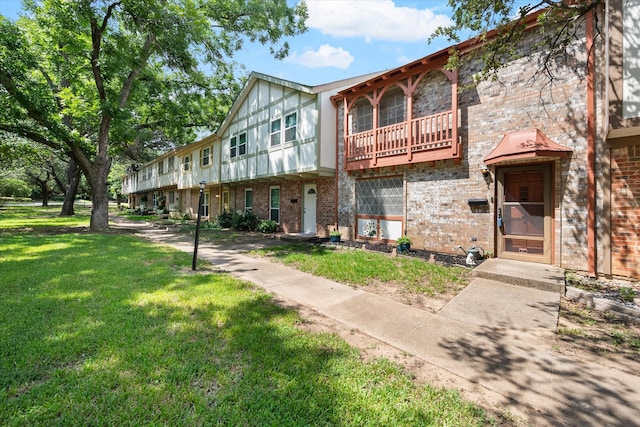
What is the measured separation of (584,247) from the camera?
5914mm

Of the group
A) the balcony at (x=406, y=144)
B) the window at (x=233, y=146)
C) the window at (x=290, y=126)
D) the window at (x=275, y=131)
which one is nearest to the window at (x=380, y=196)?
the balcony at (x=406, y=144)

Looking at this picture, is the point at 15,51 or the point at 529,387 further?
the point at 15,51

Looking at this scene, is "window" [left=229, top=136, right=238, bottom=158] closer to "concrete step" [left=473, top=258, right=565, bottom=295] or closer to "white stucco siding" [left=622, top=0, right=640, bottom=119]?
"concrete step" [left=473, top=258, right=565, bottom=295]

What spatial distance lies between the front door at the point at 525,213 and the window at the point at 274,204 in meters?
9.98

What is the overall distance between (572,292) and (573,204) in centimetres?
232

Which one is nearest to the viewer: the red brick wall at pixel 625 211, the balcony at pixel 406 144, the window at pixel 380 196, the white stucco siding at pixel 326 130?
the red brick wall at pixel 625 211

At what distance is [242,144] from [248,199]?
3.32 metres

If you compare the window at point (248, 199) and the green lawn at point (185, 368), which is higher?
the window at point (248, 199)

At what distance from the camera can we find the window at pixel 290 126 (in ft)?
38.8

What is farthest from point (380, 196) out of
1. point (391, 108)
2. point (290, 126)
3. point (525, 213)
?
point (290, 126)

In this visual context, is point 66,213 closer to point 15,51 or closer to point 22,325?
point 15,51

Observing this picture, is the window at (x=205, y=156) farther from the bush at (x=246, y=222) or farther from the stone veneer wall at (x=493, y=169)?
the stone veneer wall at (x=493, y=169)

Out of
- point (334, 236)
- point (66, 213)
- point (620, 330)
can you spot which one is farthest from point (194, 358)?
point (66, 213)

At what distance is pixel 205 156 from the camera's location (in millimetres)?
19406
